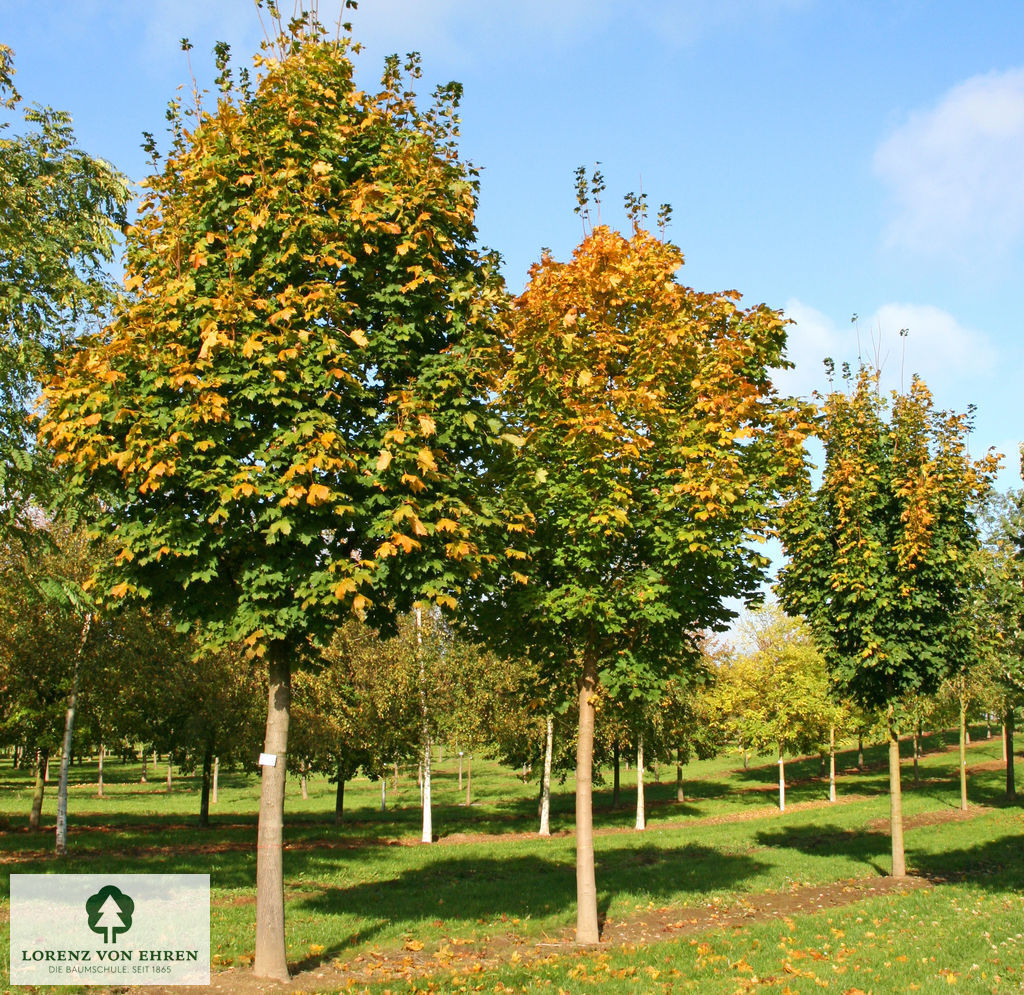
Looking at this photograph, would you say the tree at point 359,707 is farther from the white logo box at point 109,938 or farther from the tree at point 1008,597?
the tree at point 1008,597

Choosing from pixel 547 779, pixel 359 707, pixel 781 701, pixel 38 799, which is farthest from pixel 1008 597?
pixel 38 799

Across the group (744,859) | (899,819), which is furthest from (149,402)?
(744,859)

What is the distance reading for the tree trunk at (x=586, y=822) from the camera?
1173cm

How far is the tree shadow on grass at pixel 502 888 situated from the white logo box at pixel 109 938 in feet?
5.29

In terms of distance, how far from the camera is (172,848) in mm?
23031

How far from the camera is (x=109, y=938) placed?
974 cm

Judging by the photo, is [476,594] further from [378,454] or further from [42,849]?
[42,849]

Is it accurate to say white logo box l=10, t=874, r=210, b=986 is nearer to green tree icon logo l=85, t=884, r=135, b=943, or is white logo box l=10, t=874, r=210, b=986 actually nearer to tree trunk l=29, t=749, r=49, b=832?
green tree icon logo l=85, t=884, r=135, b=943

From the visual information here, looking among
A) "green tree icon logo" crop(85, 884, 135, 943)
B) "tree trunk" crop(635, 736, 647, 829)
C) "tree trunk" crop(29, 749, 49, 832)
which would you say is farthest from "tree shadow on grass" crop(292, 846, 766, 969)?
"tree trunk" crop(29, 749, 49, 832)

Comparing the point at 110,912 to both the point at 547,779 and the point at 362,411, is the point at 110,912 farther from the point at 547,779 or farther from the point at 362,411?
the point at 547,779

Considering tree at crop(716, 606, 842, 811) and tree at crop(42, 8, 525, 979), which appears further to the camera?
tree at crop(716, 606, 842, 811)

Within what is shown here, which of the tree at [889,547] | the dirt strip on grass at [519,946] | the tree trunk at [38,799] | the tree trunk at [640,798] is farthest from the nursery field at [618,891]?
the tree at [889,547]

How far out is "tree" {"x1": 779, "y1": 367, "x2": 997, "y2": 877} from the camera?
17047 millimetres

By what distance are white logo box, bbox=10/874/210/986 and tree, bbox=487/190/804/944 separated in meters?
5.57
